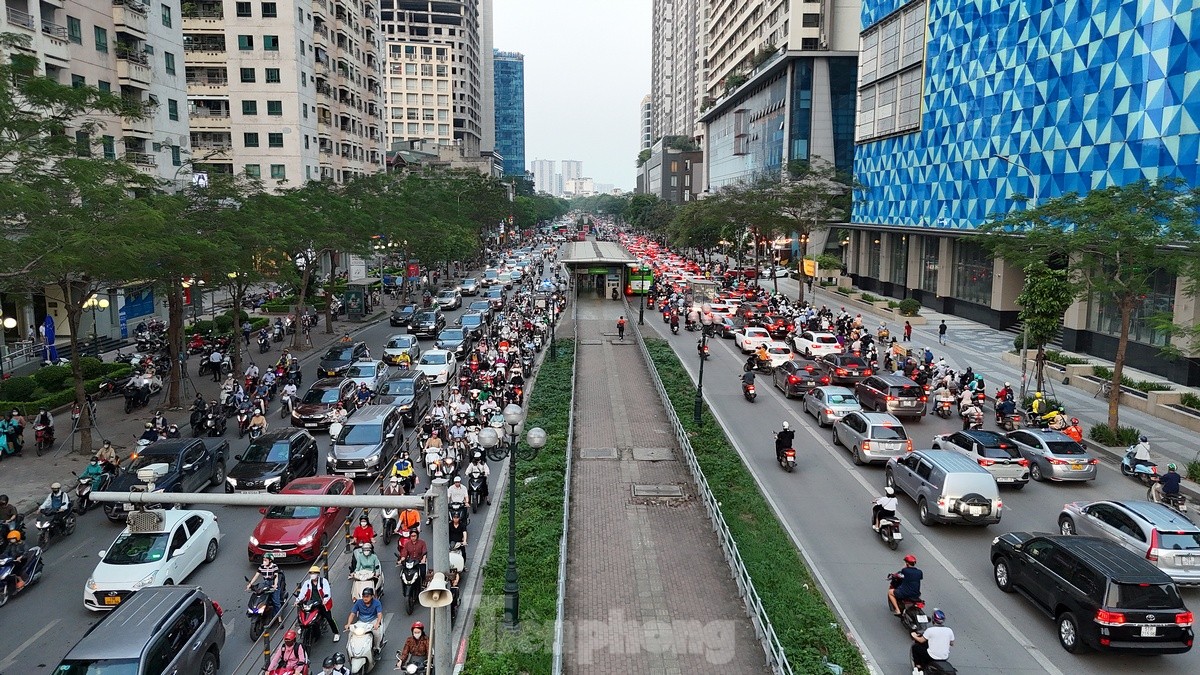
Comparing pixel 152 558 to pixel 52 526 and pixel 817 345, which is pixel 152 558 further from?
pixel 817 345

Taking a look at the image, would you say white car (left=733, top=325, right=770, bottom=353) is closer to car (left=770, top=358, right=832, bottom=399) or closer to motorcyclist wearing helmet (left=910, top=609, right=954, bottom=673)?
car (left=770, top=358, right=832, bottom=399)

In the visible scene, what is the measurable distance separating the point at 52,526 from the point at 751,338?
106 ft

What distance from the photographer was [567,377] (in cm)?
3475

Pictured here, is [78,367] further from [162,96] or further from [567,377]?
[162,96]

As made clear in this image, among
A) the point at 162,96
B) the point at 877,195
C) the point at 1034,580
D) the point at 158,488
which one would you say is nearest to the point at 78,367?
the point at 158,488

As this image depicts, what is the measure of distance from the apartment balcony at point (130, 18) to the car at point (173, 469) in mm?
33152

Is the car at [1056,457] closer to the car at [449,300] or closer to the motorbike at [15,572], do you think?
the motorbike at [15,572]

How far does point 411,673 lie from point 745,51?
118743 mm

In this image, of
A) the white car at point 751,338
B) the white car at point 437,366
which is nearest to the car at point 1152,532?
the white car at point 437,366

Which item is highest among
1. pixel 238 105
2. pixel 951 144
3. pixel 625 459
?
pixel 238 105

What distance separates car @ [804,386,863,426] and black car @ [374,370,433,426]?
46.2ft

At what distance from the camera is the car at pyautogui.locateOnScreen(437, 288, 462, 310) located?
61.7 m

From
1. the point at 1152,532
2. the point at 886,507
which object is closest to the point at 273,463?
the point at 886,507

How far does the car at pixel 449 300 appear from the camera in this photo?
6169 centimetres
